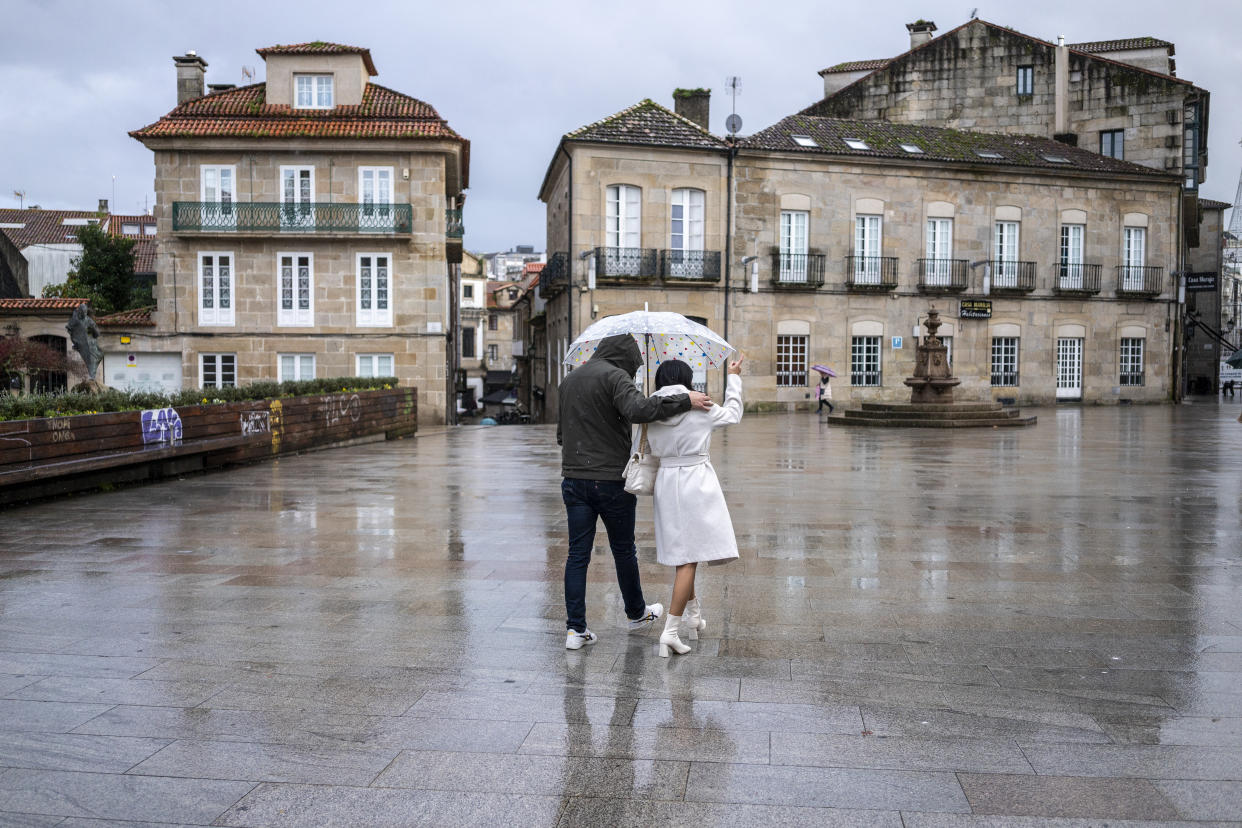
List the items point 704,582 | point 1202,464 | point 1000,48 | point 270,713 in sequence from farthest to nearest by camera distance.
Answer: point 1000,48
point 1202,464
point 704,582
point 270,713

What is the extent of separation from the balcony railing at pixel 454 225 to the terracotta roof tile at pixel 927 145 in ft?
29.5

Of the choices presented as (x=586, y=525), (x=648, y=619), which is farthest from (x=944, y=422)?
(x=586, y=525)

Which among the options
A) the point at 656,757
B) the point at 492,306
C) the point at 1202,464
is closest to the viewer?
the point at 656,757

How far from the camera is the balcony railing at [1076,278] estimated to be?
35.1 metres

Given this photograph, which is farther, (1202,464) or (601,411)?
(1202,464)

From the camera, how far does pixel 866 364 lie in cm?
3344

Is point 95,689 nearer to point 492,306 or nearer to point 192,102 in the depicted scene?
point 192,102

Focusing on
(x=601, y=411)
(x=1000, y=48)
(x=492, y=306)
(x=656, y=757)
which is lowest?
(x=656, y=757)

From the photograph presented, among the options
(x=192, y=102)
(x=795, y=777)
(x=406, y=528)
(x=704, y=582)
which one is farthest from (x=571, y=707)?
(x=192, y=102)

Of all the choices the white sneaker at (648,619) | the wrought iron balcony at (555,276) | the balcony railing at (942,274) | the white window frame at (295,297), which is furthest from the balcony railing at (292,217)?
the white sneaker at (648,619)

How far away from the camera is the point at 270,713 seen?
4.27 m

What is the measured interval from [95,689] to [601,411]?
264 cm

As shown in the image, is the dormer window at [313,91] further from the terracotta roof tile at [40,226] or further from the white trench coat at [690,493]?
the white trench coat at [690,493]

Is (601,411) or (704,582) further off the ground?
(601,411)
